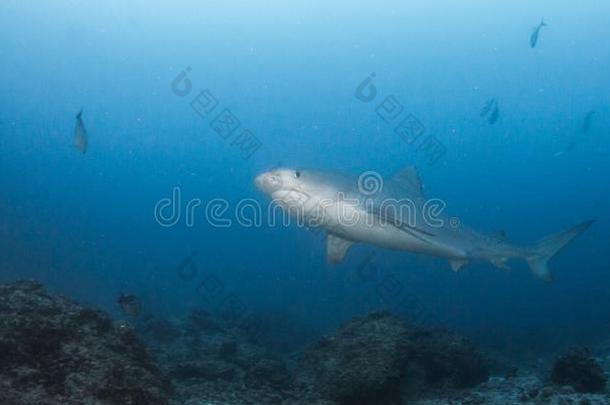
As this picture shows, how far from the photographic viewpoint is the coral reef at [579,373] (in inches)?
271

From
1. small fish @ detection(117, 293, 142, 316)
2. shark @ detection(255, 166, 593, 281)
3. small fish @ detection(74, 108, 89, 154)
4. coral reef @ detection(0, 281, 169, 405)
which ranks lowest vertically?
coral reef @ detection(0, 281, 169, 405)

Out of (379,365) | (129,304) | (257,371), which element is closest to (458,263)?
(379,365)

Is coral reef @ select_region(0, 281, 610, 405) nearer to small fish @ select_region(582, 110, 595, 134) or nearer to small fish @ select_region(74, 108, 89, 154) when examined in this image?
small fish @ select_region(74, 108, 89, 154)

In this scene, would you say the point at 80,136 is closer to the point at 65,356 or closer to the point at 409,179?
the point at 409,179

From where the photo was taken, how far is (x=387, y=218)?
7434 mm

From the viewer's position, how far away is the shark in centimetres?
665

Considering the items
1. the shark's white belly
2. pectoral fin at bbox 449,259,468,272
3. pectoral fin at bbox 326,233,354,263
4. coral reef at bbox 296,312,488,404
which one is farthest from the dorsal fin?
coral reef at bbox 296,312,488,404

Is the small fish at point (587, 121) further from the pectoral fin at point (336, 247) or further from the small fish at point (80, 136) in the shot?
the small fish at point (80, 136)

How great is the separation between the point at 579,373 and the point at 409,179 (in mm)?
3853

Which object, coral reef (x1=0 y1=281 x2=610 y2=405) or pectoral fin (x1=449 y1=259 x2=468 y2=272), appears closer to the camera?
coral reef (x1=0 y1=281 x2=610 y2=405)

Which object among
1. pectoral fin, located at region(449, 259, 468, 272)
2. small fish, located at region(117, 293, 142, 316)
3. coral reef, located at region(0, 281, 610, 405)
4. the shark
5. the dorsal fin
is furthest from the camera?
pectoral fin, located at region(449, 259, 468, 272)

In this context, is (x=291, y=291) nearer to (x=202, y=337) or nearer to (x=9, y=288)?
(x=202, y=337)

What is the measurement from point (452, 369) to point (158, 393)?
4554mm

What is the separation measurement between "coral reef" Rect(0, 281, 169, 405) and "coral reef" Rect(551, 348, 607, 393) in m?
5.71
